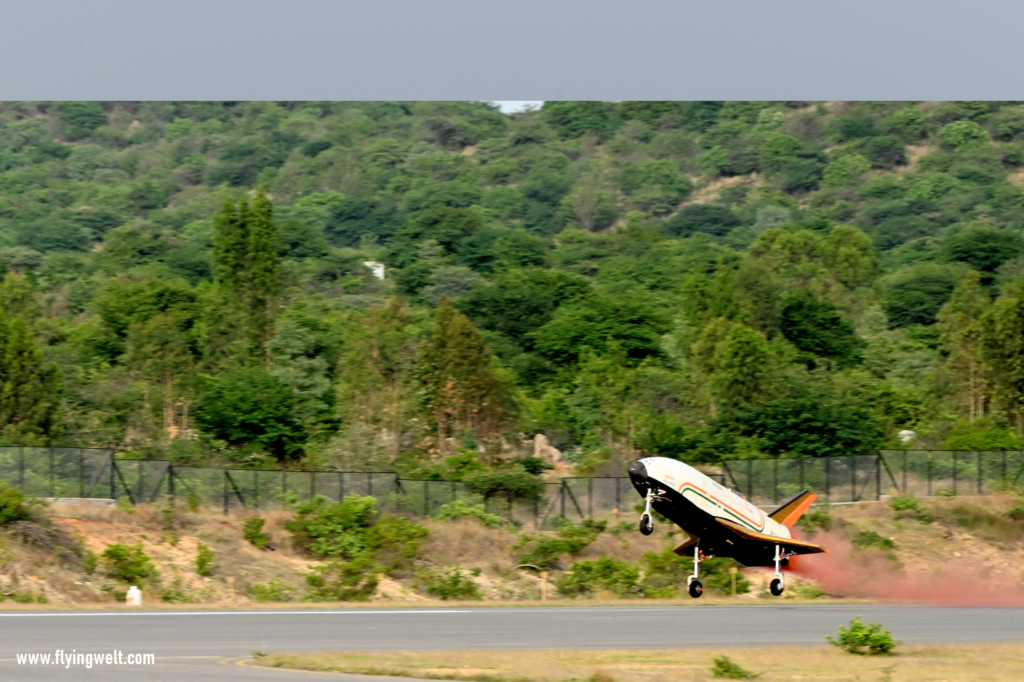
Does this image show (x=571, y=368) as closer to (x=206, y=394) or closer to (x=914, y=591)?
(x=206, y=394)

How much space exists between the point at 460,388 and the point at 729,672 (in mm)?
50062

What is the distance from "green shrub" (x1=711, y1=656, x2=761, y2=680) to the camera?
85.1 ft

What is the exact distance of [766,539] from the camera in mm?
37844

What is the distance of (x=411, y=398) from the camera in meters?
76.4

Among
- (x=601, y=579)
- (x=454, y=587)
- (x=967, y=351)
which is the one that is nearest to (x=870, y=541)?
(x=601, y=579)

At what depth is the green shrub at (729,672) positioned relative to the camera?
85.1 ft

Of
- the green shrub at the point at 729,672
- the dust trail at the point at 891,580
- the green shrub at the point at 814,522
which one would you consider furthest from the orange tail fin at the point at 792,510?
the green shrub at the point at 729,672

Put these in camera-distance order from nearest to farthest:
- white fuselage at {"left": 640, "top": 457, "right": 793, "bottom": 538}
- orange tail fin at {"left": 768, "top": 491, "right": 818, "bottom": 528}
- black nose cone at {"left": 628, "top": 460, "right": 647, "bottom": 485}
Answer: black nose cone at {"left": 628, "top": 460, "right": 647, "bottom": 485}, white fuselage at {"left": 640, "top": 457, "right": 793, "bottom": 538}, orange tail fin at {"left": 768, "top": 491, "right": 818, "bottom": 528}

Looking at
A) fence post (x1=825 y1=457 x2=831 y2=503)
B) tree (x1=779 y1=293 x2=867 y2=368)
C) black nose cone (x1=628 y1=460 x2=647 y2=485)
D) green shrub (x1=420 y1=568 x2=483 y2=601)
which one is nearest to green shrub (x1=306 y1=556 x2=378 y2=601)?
green shrub (x1=420 y1=568 x2=483 y2=601)

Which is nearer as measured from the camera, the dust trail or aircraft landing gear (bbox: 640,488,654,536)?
aircraft landing gear (bbox: 640,488,654,536)

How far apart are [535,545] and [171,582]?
14845 millimetres

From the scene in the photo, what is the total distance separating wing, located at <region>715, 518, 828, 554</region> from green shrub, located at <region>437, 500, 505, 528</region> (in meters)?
20.0

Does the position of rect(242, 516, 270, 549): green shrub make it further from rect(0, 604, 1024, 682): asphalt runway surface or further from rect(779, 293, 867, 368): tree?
rect(779, 293, 867, 368): tree

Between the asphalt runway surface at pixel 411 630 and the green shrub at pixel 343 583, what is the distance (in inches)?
202
